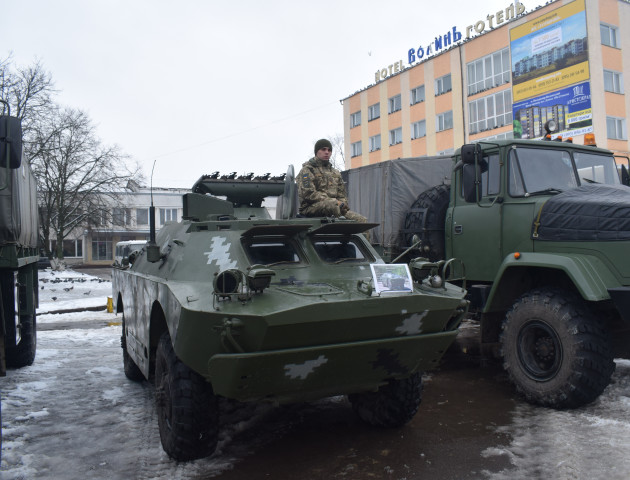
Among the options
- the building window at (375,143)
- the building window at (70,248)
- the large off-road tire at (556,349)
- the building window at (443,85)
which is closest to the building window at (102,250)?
the building window at (70,248)

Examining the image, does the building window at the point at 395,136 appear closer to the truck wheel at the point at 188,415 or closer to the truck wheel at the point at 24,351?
the truck wheel at the point at 24,351

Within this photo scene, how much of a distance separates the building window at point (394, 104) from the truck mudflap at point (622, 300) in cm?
2702

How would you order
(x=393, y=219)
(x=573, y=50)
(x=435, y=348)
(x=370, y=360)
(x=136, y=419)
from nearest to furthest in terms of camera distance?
(x=370, y=360) → (x=435, y=348) → (x=136, y=419) → (x=393, y=219) → (x=573, y=50)

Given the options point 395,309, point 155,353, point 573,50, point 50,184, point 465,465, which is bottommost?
point 465,465

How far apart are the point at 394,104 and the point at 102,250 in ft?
105

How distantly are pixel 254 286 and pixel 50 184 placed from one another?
95.3 ft

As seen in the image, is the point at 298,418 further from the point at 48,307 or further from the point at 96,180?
the point at 96,180

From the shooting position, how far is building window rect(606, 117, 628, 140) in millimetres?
21359

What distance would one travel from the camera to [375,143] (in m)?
32.6

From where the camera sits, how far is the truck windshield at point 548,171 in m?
5.80

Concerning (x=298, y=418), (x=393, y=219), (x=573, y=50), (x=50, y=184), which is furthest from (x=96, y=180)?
(x=298, y=418)

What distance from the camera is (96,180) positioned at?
30.3 m

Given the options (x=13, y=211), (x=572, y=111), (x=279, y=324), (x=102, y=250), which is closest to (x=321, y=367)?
(x=279, y=324)

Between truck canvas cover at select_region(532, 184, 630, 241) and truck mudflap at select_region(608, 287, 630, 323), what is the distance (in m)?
0.45
